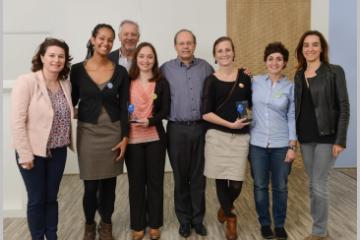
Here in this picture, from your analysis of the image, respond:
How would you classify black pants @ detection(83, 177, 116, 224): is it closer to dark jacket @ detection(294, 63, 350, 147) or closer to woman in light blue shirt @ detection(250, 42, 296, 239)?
woman in light blue shirt @ detection(250, 42, 296, 239)

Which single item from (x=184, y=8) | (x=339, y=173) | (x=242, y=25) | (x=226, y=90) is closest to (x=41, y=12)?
(x=184, y=8)

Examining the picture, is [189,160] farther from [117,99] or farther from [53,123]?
[53,123]

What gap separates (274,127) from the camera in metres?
2.60

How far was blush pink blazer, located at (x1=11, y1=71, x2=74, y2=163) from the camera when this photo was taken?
7.35 feet

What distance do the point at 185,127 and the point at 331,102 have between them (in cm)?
102

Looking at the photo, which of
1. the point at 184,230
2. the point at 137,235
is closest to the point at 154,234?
the point at 137,235

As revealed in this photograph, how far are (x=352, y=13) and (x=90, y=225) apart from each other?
4.18 m

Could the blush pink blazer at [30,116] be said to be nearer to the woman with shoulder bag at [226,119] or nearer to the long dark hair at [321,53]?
the woman with shoulder bag at [226,119]

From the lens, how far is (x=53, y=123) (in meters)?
2.35

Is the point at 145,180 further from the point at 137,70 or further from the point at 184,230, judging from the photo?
the point at 137,70

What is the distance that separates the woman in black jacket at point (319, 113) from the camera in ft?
8.13

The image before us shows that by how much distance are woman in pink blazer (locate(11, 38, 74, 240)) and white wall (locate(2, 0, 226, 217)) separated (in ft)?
8.09

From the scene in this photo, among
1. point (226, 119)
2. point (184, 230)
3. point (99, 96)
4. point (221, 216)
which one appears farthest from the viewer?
point (221, 216)

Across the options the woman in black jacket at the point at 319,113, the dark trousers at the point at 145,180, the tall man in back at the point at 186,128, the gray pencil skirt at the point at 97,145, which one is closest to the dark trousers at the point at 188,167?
the tall man in back at the point at 186,128
